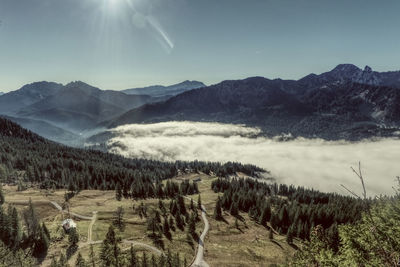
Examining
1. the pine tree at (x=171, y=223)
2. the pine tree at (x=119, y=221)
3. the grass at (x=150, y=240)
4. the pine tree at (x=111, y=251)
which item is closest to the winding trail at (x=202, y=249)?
the grass at (x=150, y=240)

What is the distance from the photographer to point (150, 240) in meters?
125

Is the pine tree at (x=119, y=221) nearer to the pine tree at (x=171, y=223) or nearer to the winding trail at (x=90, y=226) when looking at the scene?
the winding trail at (x=90, y=226)

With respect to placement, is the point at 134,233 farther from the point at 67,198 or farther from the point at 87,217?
the point at 67,198

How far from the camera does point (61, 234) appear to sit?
11406cm

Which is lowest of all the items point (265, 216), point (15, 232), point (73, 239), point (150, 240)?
point (265, 216)

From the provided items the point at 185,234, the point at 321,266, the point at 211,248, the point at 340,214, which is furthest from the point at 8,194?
the point at 340,214

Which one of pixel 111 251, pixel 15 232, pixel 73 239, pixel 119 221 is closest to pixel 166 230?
pixel 119 221

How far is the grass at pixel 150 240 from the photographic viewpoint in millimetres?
115688

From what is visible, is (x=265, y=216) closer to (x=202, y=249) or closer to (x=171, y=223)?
(x=171, y=223)

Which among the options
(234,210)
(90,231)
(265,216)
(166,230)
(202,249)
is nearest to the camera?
(90,231)

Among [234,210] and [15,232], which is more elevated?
[15,232]

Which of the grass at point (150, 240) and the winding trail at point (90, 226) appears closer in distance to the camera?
the winding trail at point (90, 226)

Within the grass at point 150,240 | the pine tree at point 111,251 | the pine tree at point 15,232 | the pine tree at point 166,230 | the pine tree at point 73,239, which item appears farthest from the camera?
the pine tree at point 166,230

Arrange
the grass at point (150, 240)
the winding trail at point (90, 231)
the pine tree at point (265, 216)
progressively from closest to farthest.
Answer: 1. the winding trail at point (90, 231)
2. the grass at point (150, 240)
3. the pine tree at point (265, 216)
